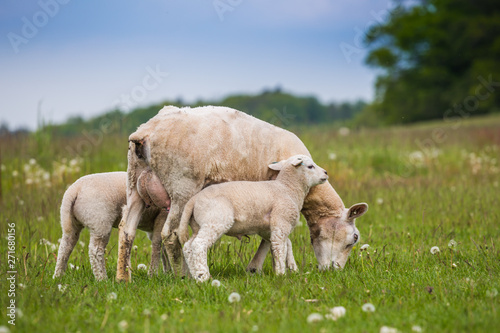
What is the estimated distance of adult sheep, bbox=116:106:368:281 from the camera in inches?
208

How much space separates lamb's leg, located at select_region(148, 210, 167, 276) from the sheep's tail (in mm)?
737

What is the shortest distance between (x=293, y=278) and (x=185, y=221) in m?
1.09

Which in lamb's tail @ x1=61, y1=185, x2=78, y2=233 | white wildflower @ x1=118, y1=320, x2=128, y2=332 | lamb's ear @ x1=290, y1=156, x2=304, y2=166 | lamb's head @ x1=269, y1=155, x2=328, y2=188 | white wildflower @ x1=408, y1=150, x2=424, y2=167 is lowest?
white wildflower @ x1=408, y1=150, x2=424, y2=167

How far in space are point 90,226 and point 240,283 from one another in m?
1.59

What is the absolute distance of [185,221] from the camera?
521 cm

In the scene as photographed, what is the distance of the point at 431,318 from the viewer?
4035 millimetres

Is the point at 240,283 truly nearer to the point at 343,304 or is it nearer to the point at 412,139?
the point at 343,304

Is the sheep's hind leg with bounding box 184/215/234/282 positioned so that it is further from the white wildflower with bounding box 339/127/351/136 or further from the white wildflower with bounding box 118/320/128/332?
the white wildflower with bounding box 339/127/351/136

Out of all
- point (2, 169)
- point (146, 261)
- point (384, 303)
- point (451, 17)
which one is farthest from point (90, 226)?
point (451, 17)

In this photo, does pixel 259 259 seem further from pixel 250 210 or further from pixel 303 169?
pixel 303 169

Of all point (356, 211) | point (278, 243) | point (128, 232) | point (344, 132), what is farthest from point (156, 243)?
point (344, 132)

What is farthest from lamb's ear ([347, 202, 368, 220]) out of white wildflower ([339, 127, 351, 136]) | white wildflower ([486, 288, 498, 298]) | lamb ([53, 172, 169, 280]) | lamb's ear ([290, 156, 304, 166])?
white wildflower ([339, 127, 351, 136])

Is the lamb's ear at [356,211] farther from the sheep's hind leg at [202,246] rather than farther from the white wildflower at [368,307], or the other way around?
the white wildflower at [368,307]

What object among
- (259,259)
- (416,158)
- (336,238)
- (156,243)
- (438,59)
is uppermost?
(438,59)
